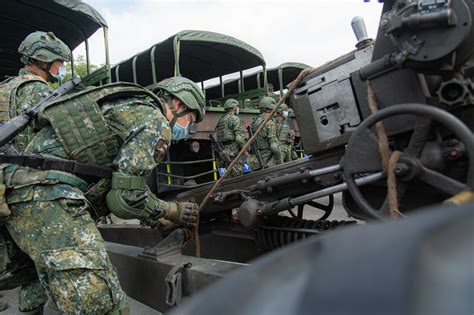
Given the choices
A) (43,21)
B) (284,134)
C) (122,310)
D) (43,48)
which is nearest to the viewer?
(122,310)

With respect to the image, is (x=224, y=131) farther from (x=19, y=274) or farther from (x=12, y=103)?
(x=19, y=274)

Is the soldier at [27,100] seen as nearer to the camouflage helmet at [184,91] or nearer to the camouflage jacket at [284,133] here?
the camouflage helmet at [184,91]

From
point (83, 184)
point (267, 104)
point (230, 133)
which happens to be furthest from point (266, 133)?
point (83, 184)

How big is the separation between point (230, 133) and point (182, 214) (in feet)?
16.1

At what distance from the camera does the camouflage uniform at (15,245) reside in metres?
2.15

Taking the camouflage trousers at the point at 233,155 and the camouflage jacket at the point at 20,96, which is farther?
the camouflage trousers at the point at 233,155

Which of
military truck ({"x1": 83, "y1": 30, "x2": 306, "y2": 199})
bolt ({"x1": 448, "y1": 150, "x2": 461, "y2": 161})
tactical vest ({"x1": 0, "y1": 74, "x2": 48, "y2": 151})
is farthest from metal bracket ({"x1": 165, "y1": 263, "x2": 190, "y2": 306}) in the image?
military truck ({"x1": 83, "y1": 30, "x2": 306, "y2": 199})

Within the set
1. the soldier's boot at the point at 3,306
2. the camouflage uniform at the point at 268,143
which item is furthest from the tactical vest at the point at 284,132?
the soldier's boot at the point at 3,306

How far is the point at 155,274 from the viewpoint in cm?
218

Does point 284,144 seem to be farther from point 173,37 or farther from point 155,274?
point 155,274

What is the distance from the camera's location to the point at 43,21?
554 cm

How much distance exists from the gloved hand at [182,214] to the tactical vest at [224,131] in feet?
15.7

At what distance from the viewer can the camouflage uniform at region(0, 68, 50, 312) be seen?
2.15 metres

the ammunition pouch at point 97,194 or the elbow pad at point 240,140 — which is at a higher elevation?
the elbow pad at point 240,140
